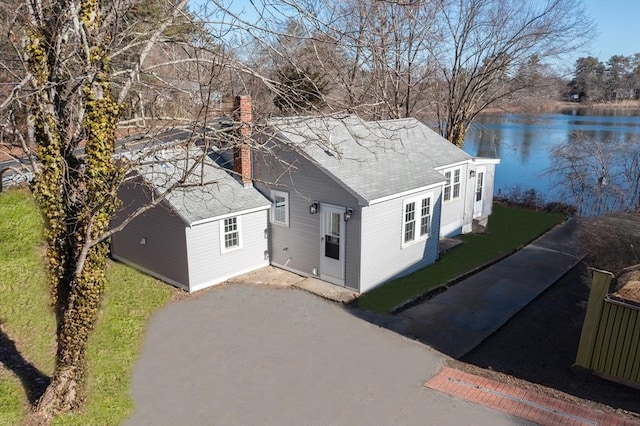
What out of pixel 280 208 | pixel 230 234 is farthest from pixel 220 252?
pixel 280 208

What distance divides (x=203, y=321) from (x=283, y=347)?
7.58 feet

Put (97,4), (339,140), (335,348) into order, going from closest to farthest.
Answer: (97,4), (335,348), (339,140)

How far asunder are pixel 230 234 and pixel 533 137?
39.1 m

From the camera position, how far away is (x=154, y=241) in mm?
13539

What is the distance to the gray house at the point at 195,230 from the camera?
12.6 meters

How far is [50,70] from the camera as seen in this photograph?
7.37 metres

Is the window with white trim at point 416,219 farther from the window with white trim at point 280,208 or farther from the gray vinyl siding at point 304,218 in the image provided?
the window with white trim at point 280,208

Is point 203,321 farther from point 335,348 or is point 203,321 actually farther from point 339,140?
point 339,140

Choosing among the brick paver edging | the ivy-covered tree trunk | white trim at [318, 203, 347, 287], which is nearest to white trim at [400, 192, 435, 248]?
white trim at [318, 203, 347, 287]

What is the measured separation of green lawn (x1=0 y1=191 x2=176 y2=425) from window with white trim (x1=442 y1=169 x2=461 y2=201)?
1020 cm

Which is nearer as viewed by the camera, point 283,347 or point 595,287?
point 595,287

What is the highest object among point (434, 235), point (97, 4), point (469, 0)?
point (469, 0)

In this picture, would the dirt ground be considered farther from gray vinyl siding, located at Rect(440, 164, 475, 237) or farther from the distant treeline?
the distant treeline

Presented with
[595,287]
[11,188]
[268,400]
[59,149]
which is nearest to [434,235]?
Result: [595,287]
